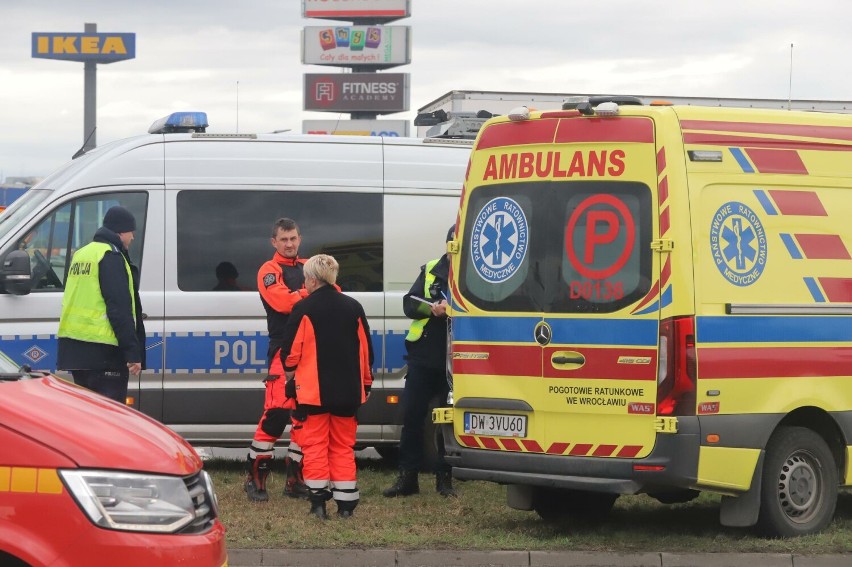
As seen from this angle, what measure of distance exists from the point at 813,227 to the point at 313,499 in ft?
11.5

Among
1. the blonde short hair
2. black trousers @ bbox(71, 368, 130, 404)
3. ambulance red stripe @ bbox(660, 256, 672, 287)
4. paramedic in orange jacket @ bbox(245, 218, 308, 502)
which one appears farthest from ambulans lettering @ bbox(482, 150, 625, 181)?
black trousers @ bbox(71, 368, 130, 404)

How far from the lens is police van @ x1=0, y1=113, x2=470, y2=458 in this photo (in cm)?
1071

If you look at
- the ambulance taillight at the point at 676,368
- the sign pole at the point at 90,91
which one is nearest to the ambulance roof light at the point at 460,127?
the ambulance taillight at the point at 676,368

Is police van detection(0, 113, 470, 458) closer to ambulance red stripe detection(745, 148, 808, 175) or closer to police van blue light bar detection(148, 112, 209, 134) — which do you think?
police van blue light bar detection(148, 112, 209, 134)

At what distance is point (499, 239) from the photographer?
8.56 meters

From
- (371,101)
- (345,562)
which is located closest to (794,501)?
(345,562)

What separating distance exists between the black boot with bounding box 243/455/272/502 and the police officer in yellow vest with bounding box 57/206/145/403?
1021mm

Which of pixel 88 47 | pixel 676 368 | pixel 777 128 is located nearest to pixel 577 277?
pixel 676 368

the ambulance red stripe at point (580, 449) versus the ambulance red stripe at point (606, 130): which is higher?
the ambulance red stripe at point (606, 130)

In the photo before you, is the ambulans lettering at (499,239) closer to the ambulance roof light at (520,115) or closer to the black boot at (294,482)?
the ambulance roof light at (520,115)

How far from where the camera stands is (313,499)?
910 centimetres

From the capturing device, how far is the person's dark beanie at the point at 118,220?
377 inches

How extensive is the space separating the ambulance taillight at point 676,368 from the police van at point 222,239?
11.9ft

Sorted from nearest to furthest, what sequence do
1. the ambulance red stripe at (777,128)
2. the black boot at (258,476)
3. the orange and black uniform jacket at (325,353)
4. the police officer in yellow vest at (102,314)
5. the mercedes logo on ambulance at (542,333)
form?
the ambulance red stripe at (777,128), the mercedes logo on ambulance at (542,333), the orange and black uniform jacket at (325,353), the police officer in yellow vest at (102,314), the black boot at (258,476)
